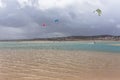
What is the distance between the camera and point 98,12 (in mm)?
24453

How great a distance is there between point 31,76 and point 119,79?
5.38 metres

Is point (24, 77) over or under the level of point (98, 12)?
under

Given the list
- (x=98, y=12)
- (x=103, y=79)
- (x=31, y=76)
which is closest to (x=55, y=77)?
(x=31, y=76)

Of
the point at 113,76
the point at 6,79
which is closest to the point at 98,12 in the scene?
the point at 113,76

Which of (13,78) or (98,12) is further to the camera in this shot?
(98,12)

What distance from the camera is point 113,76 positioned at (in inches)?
677

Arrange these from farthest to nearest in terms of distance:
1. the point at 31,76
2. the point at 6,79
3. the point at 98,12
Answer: the point at 98,12 < the point at 31,76 < the point at 6,79

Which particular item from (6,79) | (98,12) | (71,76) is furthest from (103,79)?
(98,12)

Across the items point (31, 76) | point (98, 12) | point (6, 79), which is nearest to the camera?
point (6, 79)

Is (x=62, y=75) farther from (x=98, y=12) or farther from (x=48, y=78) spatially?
(x=98, y=12)

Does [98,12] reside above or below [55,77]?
above

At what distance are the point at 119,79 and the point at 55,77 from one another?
384 centimetres

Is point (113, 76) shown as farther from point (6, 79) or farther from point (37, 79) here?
point (6, 79)

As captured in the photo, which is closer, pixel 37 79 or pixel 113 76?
pixel 37 79
